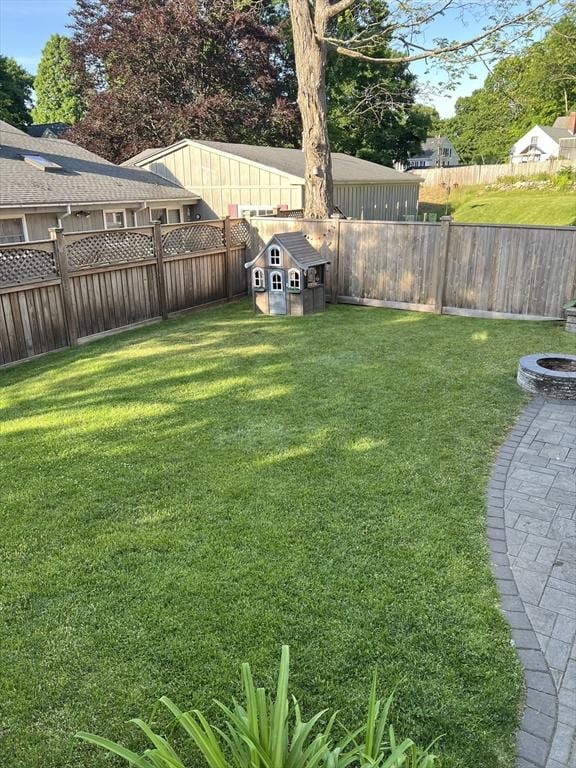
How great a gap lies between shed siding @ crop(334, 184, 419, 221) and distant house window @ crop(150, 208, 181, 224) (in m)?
5.27

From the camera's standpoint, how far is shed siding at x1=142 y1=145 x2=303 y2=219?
51.0ft

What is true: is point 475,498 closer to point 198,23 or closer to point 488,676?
point 488,676

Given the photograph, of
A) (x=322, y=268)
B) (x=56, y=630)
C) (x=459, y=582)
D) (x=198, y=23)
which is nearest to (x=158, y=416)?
(x=56, y=630)

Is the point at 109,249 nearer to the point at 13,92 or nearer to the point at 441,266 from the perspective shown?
the point at 441,266

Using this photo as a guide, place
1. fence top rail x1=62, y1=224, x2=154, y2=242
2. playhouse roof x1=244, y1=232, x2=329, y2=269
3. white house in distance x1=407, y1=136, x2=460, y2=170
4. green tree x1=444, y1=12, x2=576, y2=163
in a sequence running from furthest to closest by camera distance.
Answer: white house in distance x1=407, y1=136, x2=460, y2=170 → green tree x1=444, y1=12, x2=576, y2=163 → playhouse roof x1=244, y1=232, x2=329, y2=269 → fence top rail x1=62, y1=224, x2=154, y2=242

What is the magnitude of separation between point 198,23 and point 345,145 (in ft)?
33.7

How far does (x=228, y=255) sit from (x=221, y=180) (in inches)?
282

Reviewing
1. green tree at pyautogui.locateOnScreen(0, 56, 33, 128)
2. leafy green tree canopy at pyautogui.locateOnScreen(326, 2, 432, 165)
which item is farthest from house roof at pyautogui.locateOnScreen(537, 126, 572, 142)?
green tree at pyautogui.locateOnScreen(0, 56, 33, 128)

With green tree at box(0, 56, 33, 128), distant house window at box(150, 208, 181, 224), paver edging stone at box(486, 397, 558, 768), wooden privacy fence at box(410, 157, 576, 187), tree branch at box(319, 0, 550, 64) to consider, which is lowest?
paver edging stone at box(486, 397, 558, 768)

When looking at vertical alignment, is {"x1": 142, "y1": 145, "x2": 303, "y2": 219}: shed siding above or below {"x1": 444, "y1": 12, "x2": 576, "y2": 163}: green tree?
below

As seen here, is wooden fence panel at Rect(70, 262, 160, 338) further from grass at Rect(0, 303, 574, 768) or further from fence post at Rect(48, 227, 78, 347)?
grass at Rect(0, 303, 574, 768)

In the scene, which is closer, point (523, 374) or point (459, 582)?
point (459, 582)

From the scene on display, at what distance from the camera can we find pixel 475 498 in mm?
3836

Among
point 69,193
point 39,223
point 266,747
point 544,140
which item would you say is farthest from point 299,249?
point 544,140
